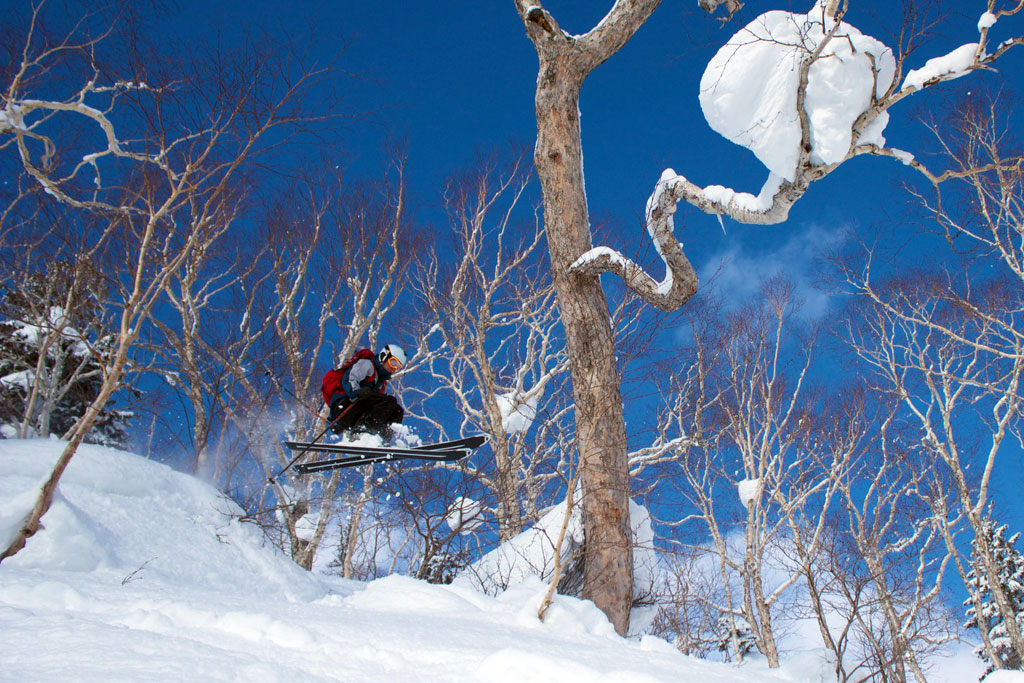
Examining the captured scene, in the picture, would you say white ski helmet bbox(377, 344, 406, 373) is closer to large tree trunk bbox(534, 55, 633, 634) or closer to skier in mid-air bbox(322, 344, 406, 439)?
skier in mid-air bbox(322, 344, 406, 439)

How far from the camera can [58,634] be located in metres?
1.90

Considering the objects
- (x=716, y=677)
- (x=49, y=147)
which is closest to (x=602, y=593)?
(x=716, y=677)

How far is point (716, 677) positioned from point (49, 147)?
615 cm

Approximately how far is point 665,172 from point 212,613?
3900 millimetres

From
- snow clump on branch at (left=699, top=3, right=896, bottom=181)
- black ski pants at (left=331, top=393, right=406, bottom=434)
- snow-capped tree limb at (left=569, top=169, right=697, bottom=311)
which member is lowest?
black ski pants at (left=331, top=393, right=406, bottom=434)

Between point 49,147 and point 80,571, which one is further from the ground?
point 49,147

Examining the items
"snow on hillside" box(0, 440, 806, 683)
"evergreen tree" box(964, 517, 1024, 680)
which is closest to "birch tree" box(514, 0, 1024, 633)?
Result: "snow on hillside" box(0, 440, 806, 683)

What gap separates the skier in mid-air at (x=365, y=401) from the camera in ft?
16.8

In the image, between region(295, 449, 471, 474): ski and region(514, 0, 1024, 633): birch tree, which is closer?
region(514, 0, 1024, 633): birch tree

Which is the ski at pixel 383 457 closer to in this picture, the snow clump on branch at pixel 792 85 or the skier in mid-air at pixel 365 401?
the skier in mid-air at pixel 365 401

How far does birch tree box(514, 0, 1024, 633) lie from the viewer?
3.34 metres

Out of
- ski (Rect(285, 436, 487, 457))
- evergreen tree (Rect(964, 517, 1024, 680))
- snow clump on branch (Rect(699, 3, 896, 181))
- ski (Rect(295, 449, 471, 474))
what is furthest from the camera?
evergreen tree (Rect(964, 517, 1024, 680))

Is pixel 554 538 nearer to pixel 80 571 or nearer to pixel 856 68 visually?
pixel 80 571

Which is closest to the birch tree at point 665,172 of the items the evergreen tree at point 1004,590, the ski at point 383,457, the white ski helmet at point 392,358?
the ski at point 383,457
